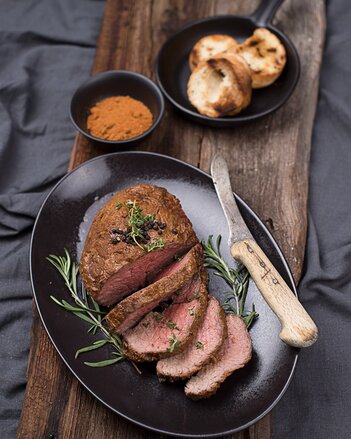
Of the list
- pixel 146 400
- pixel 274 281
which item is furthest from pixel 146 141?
pixel 146 400

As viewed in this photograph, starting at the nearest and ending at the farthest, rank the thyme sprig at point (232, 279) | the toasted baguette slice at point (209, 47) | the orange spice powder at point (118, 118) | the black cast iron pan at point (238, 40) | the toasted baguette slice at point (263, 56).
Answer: the thyme sprig at point (232, 279) → the orange spice powder at point (118, 118) → the black cast iron pan at point (238, 40) → the toasted baguette slice at point (263, 56) → the toasted baguette slice at point (209, 47)

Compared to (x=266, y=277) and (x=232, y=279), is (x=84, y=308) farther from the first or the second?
(x=266, y=277)

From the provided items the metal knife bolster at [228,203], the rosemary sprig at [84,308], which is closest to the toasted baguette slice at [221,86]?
the metal knife bolster at [228,203]

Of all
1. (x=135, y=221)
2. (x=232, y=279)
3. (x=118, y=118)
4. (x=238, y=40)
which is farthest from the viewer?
(x=238, y=40)

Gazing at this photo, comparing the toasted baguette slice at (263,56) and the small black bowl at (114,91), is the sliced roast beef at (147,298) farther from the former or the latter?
the toasted baguette slice at (263,56)

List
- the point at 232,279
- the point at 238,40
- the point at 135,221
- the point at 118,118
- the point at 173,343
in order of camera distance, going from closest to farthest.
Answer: the point at 173,343, the point at 135,221, the point at 232,279, the point at 118,118, the point at 238,40

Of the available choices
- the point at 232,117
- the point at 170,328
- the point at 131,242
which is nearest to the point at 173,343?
the point at 170,328
